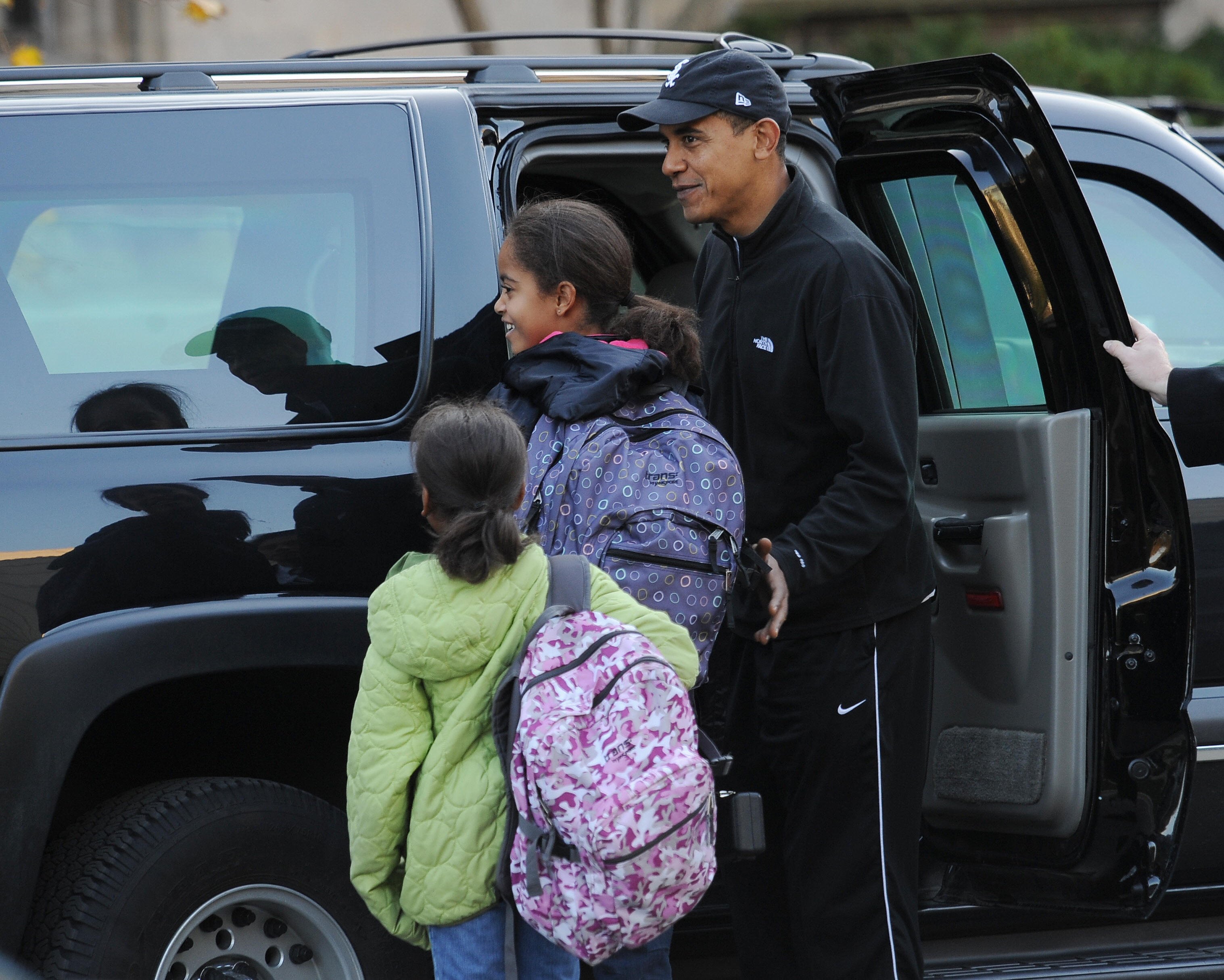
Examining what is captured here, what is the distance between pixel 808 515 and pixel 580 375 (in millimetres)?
479

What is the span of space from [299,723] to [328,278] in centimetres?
84

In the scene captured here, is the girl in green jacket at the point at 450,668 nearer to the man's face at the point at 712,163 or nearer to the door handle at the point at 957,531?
the man's face at the point at 712,163

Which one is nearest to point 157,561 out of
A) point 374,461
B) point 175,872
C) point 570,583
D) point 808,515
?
point 374,461

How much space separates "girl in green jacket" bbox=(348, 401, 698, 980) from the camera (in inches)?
85.0

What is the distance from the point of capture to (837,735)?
8.73 ft

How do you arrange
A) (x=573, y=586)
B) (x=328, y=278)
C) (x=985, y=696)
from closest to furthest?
(x=573, y=586), (x=328, y=278), (x=985, y=696)

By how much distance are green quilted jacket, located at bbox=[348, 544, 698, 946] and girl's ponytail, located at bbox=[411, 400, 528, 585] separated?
0.17ft

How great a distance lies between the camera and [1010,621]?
3023mm

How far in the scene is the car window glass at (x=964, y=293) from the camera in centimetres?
308

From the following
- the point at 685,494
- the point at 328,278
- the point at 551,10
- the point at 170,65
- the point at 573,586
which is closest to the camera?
the point at 573,586

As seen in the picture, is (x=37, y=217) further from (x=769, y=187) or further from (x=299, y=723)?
(x=769, y=187)

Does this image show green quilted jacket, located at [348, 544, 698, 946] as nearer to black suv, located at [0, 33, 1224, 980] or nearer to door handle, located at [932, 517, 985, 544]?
black suv, located at [0, 33, 1224, 980]

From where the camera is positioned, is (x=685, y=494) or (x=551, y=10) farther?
(x=551, y=10)

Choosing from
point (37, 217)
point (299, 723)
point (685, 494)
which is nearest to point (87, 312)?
point (37, 217)
